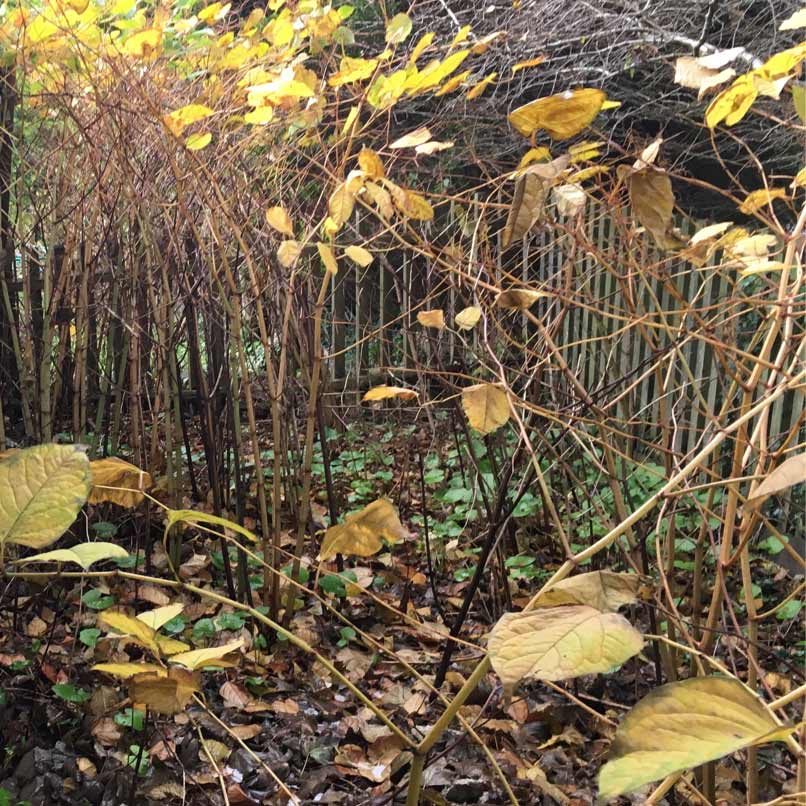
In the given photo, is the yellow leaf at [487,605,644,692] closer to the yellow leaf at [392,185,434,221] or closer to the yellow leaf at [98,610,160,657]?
the yellow leaf at [98,610,160,657]

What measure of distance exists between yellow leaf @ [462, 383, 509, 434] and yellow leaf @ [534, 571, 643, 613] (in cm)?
35

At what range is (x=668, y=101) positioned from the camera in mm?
4285

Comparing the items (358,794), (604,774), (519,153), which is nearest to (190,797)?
(358,794)

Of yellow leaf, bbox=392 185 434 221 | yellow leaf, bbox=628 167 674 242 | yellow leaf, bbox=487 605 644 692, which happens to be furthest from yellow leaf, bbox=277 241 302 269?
yellow leaf, bbox=487 605 644 692

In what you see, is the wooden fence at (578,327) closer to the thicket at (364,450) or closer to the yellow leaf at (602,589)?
the thicket at (364,450)

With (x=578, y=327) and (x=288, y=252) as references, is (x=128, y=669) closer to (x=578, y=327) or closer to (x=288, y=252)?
(x=288, y=252)

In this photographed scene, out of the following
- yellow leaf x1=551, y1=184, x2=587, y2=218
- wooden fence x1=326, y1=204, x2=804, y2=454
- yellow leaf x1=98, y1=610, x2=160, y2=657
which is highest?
yellow leaf x1=551, y1=184, x2=587, y2=218

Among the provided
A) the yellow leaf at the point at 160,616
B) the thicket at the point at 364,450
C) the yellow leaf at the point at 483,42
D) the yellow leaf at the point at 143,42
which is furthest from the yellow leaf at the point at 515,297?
the yellow leaf at the point at 143,42

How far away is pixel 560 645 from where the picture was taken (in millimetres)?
607

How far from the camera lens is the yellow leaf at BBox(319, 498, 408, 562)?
3.29ft

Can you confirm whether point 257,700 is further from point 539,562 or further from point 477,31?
point 477,31

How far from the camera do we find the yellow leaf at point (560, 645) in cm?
58

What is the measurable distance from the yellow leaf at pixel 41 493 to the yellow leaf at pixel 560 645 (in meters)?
0.36

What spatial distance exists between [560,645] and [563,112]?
62 cm
